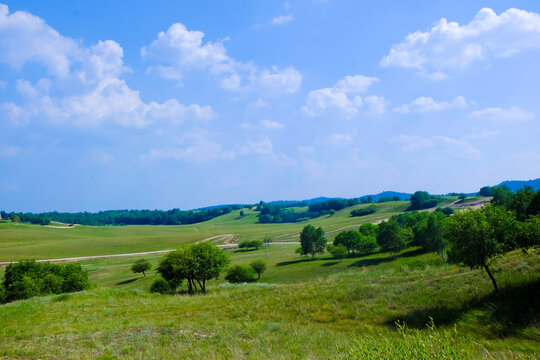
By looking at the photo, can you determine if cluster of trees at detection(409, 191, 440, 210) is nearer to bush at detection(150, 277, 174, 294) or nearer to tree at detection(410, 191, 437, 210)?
tree at detection(410, 191, 437, 210)

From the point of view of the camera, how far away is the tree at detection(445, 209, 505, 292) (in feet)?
66.3

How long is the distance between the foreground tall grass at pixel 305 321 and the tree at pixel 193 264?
36.5 feet

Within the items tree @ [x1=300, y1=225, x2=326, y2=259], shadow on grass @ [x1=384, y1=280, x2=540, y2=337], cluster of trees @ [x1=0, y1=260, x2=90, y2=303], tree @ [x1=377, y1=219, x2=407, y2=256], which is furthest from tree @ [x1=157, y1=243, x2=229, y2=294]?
tree @ [x1=377, y1=219, x2=407, y2=256]

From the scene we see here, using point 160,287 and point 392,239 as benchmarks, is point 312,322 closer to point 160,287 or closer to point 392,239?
point 160,287

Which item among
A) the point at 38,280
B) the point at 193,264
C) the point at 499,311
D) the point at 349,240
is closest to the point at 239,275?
the point at 193,264

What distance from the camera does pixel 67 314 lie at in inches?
925

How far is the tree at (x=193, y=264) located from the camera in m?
44.2

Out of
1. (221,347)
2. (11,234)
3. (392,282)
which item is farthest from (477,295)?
(11,234)

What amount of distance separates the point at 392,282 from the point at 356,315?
7653 millimetres

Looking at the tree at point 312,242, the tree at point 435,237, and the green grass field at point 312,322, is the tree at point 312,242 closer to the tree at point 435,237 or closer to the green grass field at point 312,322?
the tree at point 435,237

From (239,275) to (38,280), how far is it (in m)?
35.2

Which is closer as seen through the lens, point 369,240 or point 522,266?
point 522,266

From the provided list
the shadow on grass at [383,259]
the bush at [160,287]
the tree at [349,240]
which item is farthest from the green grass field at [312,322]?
the tree at [349,240]

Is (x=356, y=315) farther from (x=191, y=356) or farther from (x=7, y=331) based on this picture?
(x=7, y=331)
